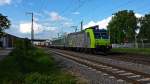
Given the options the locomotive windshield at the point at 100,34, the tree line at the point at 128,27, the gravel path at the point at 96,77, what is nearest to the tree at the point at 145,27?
the tree line at the point at 128,27

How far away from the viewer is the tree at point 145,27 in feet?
465

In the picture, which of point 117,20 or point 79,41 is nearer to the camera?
point 79,41

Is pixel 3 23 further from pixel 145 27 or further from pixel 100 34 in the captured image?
pixel 145 27

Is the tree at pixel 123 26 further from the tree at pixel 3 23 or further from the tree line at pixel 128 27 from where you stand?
the tree at pixel 3 23

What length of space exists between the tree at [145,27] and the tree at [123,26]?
3157mm

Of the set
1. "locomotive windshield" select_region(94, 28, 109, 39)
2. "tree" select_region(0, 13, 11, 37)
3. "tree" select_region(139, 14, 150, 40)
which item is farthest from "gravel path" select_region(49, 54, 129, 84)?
"tree" select_region(139, 14, 150, 40)

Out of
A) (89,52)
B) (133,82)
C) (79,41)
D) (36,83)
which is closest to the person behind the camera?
(36,83)

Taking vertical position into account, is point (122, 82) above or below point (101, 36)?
below

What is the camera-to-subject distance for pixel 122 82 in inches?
581

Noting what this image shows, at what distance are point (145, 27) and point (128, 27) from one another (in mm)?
6659

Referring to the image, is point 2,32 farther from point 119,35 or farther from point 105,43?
point 119,35

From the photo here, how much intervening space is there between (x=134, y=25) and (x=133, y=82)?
5283 inches

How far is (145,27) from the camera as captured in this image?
146 meters

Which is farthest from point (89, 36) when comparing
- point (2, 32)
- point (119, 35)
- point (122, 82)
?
point (119, 35)
